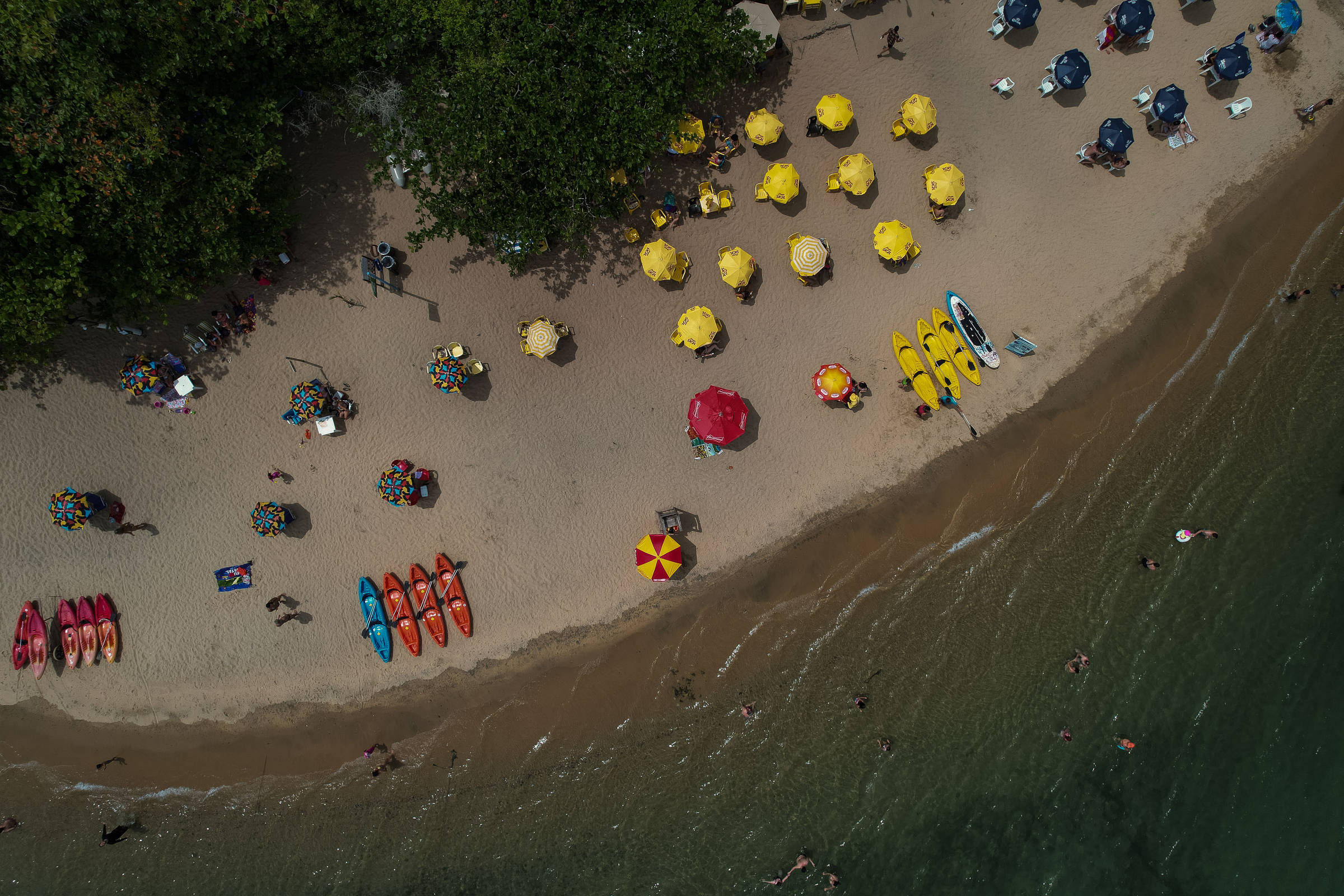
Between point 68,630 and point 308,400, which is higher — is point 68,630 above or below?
below

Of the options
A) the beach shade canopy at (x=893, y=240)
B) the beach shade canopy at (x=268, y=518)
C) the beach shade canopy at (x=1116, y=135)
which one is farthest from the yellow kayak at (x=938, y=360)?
the beach shade canopy at (x=268, y=518)

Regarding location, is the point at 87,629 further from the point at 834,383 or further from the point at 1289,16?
the point at 1289,16

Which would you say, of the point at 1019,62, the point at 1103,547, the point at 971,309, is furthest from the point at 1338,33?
the point at 1103,547

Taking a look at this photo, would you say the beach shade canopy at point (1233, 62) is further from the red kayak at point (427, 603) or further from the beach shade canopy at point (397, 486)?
the red kayak at point (427, 603)

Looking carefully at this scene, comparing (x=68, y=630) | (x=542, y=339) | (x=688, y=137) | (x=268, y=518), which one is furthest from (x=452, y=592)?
(x=688, y=137)

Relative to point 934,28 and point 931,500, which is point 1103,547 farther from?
point 934,28

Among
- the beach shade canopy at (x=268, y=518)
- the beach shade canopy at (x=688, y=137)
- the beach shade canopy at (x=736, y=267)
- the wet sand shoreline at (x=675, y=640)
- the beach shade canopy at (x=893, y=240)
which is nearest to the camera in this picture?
the beach shade canopy at (x=688, y=137)

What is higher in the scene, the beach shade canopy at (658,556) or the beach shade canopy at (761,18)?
the beach shade canopy at (761,18)
